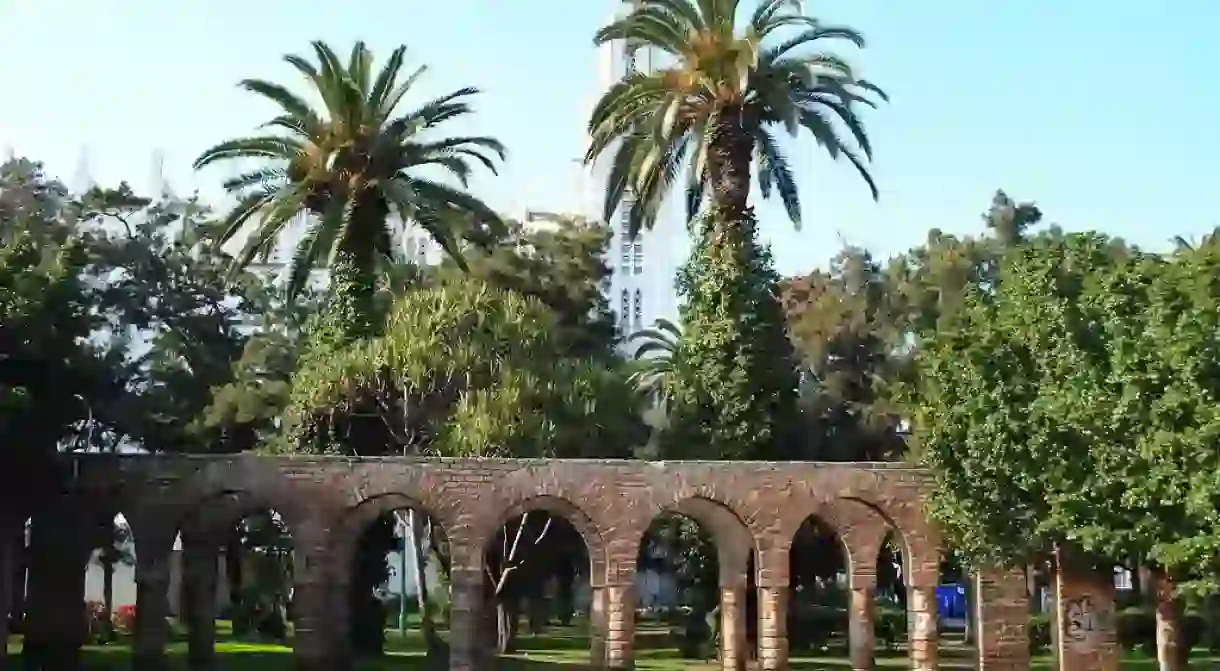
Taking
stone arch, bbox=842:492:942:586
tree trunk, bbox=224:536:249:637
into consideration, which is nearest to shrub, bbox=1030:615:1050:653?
stone arch, bbox=842:492:942:586

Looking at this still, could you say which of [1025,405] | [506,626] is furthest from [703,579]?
[1025,405]

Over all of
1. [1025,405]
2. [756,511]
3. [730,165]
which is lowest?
[756,511]

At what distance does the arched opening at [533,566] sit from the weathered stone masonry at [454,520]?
4.1 inches

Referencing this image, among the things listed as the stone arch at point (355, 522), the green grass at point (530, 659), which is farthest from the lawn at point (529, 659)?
the stone arch at point (355, 522)

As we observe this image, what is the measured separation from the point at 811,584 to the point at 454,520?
15390mm

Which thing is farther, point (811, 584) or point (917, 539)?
point (811, 584)

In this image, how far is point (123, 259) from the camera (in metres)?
36.5

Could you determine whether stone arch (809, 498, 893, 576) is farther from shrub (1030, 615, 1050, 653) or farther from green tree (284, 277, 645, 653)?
shrub (1030, 615, 1050, 653)

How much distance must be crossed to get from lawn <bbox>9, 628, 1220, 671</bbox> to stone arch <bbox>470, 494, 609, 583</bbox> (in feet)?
17.6

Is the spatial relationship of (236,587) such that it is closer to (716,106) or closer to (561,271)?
(561,271)

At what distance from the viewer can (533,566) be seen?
112ft

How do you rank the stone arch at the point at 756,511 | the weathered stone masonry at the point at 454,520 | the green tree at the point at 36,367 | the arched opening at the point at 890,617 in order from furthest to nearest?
1. the arched opening at the point at 890,617
2. the stone arch at the point at 756,511
3. the weathered stone masonry at the point at 454,520
4. the green tree at the point at 36,367

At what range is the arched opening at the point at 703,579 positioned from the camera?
25219 millimetres

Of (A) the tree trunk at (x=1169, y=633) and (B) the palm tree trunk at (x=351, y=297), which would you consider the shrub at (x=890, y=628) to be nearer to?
(A) the tree trunk at (x=1169, y=633)
